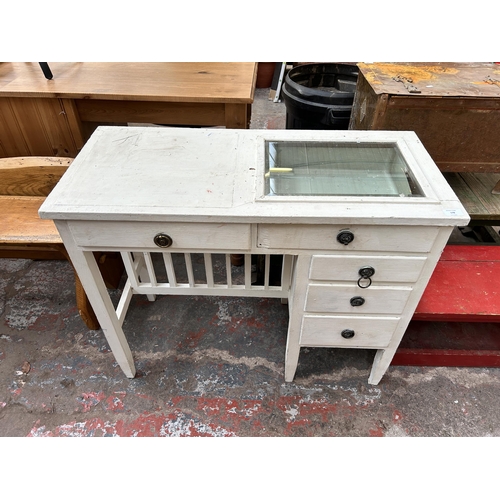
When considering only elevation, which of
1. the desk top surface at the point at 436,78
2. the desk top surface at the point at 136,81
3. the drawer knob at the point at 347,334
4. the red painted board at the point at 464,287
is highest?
the desk top surface at the point at 436,78

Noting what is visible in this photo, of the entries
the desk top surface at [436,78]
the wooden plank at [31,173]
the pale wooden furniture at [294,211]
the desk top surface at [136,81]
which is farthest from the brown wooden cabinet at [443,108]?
the wooden plank at [31,173]

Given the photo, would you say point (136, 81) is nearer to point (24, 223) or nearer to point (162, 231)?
point (24, 223)

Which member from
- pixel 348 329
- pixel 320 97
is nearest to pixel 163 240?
pixel 348 329

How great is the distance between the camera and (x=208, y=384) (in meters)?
1.69

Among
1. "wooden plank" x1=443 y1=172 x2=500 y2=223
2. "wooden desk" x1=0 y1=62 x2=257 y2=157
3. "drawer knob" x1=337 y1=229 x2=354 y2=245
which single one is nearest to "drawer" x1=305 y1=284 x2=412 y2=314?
"drawer knob" x1=337 y1=229 x2=354 y2=245

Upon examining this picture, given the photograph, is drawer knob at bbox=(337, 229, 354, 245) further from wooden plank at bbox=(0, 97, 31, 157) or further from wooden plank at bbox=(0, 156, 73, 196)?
wooden plank at bbox=(0, 97, 31, 157)

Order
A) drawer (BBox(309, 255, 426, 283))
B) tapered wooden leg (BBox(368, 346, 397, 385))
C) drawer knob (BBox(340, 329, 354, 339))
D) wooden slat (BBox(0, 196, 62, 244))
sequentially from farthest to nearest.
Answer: wooden slat (BBox(0, 196, 62, 244)) → tapered wooden leg (BBox(368, 346, 397, 385)) → drawer knob (BBox(340, 329, 354, 339)) → drawer (BBox(309, 255, 426, 283))

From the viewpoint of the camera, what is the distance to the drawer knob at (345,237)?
1094mm

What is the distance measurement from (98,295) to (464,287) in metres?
1.62

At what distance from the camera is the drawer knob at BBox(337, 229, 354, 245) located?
1094 millimetres

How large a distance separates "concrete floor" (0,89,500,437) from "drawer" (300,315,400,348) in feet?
1.16

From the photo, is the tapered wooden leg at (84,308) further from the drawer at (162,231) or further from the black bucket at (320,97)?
the black bucket at (320,97)

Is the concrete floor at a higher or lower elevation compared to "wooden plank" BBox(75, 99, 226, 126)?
lower

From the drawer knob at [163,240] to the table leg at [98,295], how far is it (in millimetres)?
291
